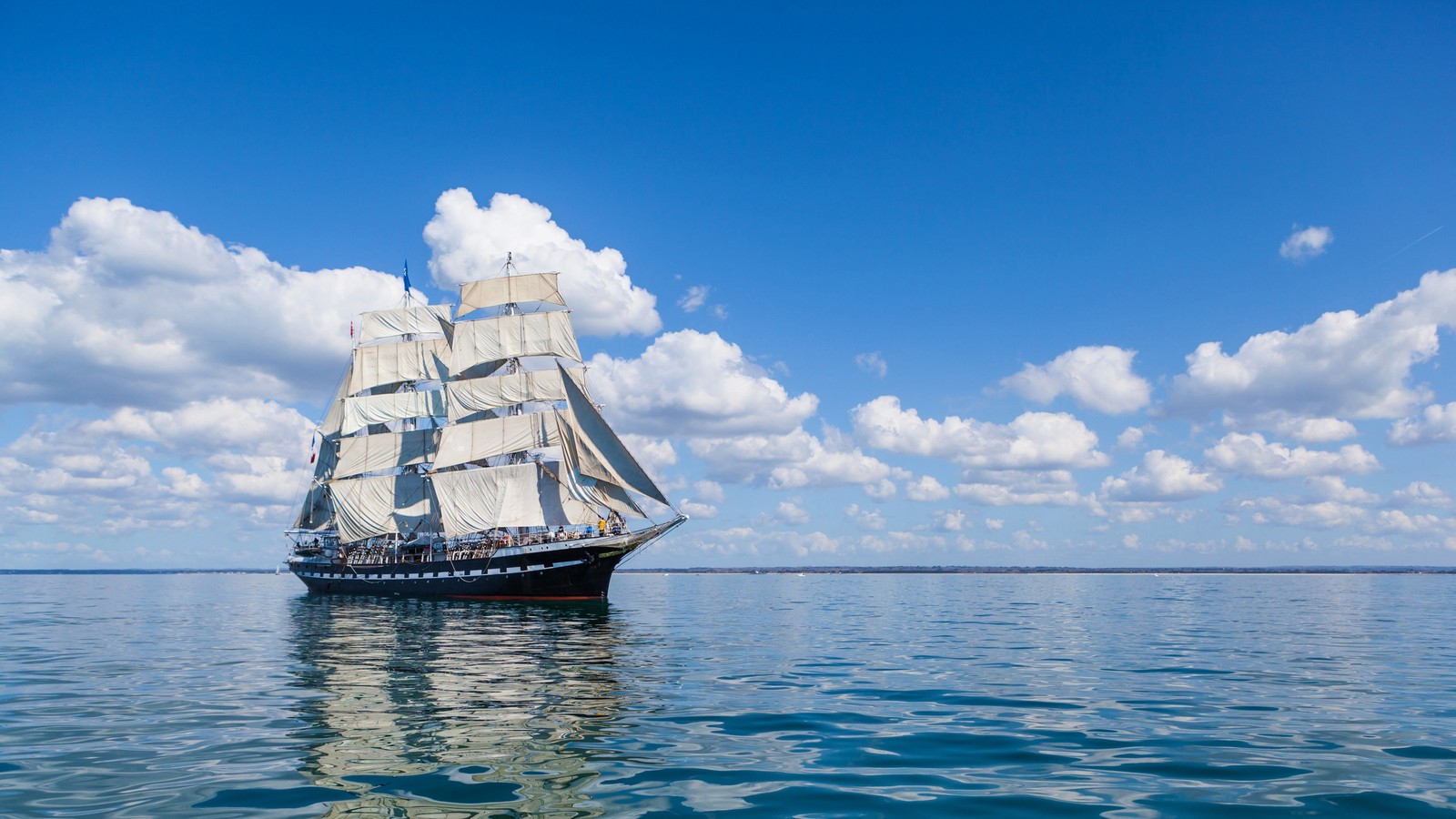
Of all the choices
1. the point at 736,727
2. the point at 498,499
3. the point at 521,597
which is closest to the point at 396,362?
the point at 498,499

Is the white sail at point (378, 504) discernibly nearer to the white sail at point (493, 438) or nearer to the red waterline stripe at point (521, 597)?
the white sail at point (493, 438)

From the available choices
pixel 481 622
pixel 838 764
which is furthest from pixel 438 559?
pixel 838 764

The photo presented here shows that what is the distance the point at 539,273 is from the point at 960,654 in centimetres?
7526

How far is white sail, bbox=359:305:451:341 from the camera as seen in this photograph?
102m

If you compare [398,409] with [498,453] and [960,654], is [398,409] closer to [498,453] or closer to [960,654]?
[498,453]

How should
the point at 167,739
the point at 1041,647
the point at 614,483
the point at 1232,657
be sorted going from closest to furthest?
1. the point at 167,739
2. the point at 1232,657
3. the point at 1041,647
4. the point at 614,483

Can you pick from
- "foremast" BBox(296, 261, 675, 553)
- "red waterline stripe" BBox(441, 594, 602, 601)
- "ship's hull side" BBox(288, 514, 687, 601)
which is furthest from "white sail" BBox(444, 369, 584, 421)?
"red waterline stripe" BBox(441, 594, 602, 601)

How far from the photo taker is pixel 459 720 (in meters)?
17.3

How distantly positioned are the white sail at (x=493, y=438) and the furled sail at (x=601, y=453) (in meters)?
3.10

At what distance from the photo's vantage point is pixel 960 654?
2980 cm

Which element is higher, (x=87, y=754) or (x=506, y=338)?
(x=506, y=338)

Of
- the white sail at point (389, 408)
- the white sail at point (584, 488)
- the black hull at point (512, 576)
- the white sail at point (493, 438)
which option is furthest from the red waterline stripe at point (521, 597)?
the white sail at point (389, 408)

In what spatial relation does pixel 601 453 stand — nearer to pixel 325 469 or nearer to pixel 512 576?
pixel 512 576

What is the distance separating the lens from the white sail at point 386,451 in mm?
97938
